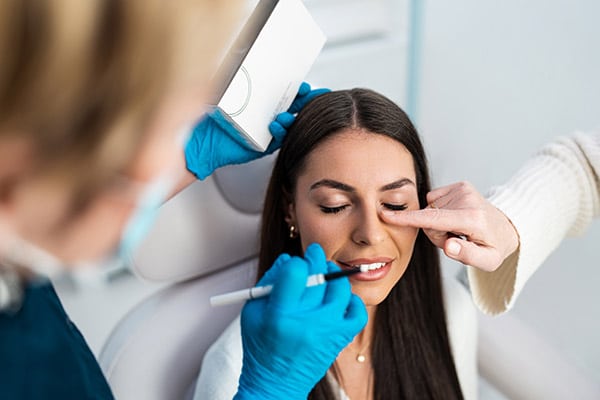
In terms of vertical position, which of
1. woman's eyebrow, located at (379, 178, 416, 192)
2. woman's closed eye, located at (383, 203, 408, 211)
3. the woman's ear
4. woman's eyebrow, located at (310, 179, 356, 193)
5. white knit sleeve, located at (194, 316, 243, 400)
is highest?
woman's eyebrow, located at (379, 178, 416, 192)

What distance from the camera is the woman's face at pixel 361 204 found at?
3.36 feet

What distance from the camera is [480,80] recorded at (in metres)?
1.94

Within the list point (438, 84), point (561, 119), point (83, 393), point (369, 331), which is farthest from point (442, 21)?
point (83, 393)

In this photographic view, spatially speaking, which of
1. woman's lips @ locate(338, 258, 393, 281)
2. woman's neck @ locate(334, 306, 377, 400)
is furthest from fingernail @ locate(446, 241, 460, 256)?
woman's neck @ locate(334, 306, 377, 400)

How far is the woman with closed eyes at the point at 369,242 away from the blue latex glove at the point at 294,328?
142mm

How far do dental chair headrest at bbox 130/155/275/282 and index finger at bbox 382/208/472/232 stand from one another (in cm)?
39

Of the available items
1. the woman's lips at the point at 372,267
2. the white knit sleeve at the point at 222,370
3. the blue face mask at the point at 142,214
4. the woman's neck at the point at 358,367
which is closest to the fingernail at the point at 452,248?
the woman's lips at the point at 372,267

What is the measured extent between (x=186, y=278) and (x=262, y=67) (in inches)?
18.6

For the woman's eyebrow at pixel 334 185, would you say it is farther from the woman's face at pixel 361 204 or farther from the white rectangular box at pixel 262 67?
the white rectangular box at pixel 262 67

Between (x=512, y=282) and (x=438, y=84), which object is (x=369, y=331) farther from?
(x=438, y=84)

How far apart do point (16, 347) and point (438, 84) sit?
1.65m

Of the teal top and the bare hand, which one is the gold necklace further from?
the teal top

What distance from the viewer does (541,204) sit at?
1.19 meters

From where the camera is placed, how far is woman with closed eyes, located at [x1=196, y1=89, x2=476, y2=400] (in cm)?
103
